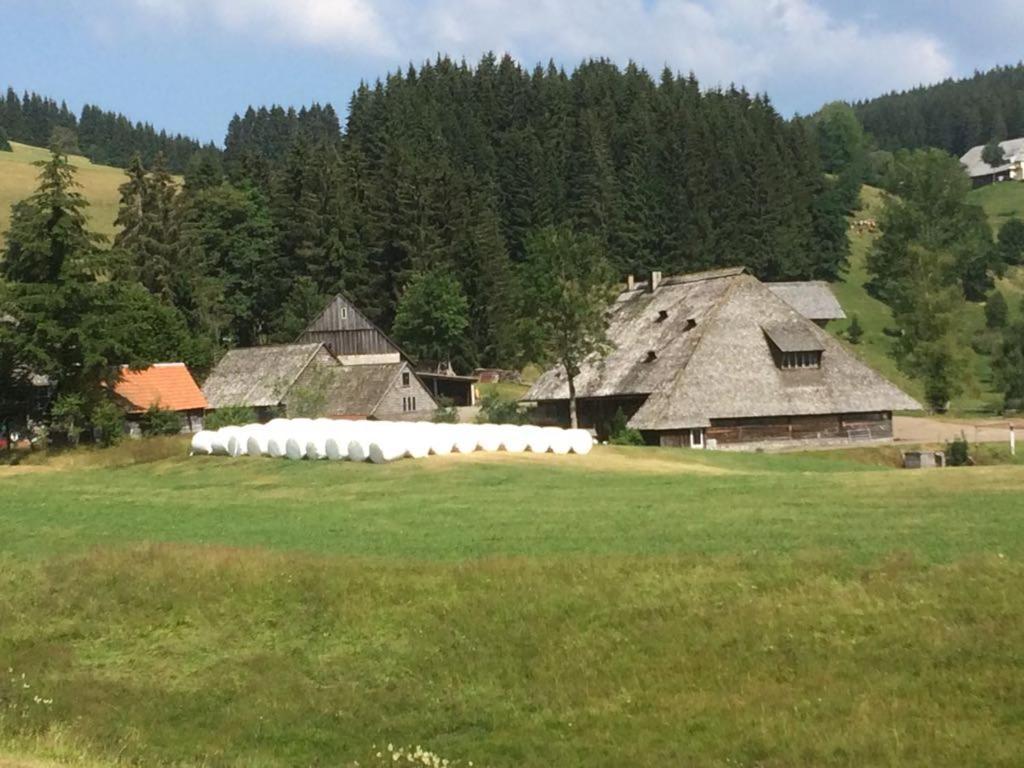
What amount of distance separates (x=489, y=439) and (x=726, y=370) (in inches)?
855

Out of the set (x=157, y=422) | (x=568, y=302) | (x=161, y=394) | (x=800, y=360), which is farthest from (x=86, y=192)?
(x=800, y=360)

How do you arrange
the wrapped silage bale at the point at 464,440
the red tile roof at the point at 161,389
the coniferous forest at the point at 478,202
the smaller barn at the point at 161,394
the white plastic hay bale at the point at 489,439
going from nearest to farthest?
1. the wrapped silage bale at the point at 464,440
2. the white plastic hay bale at the point at 489,439
3. the smaller barn at the point at 161,394
4. the red tile roof at the point at 161,389
5. the coniferous forest at the point at 478,202

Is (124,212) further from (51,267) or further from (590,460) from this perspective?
(590,460)

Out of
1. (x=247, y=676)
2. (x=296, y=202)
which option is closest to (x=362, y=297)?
(x=296, y=202)

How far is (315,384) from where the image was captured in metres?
73.8

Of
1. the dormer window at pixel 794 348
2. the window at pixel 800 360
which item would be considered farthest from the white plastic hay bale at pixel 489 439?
the window at pixel 800 360

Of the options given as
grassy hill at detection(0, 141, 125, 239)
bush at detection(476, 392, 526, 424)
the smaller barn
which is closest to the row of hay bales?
bush at detection(476, 392, 526, 424)

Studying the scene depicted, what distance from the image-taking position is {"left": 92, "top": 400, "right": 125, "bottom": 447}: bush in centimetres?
6381

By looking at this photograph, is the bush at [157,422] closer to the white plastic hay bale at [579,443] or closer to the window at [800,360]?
the white plastic hay bale at [579,443]

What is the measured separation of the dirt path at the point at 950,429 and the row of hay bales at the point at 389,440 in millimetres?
24300

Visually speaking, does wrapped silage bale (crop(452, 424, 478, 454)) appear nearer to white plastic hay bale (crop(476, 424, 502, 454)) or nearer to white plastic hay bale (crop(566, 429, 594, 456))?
white plastic hay bale (crop(476, 424, 502, 454))

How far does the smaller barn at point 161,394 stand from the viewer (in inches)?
2827

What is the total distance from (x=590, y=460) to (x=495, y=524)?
18907mm

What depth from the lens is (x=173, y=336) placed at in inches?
3469
